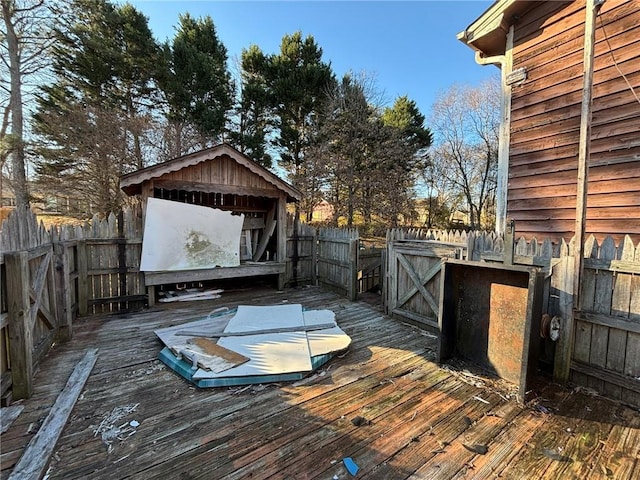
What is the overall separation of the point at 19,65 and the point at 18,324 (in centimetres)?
1363

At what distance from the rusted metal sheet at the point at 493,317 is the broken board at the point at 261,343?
134cm

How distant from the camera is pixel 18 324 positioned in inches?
100

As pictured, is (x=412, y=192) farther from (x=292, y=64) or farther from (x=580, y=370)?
(x=580, y=370)

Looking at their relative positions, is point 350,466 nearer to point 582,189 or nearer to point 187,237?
point 582,189

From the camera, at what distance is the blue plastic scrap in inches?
71.6

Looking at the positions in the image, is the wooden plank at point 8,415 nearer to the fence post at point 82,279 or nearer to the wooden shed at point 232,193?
the fence post at point 82,279

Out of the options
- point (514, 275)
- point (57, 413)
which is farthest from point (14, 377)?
point (514, 275)

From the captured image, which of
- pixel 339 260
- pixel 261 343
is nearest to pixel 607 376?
pixel 261 343

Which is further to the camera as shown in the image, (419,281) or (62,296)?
(419,281)

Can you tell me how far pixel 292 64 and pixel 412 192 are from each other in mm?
9155

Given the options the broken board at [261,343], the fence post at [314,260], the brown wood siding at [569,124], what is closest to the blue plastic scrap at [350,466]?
the broken board at [261,343]

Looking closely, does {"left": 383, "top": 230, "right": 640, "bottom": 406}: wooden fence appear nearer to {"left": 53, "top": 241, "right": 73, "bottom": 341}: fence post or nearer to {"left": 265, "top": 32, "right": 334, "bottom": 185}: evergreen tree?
{"left": 53, "top": 241, "right": 73, "bottom": 341}: fence post

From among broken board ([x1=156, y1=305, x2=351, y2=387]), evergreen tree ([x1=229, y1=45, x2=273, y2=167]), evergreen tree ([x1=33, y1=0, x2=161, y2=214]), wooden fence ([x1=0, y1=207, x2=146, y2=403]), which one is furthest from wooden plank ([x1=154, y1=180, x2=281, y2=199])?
evergreen tree ([x1=229, y1=45, x2=273, y2=167])

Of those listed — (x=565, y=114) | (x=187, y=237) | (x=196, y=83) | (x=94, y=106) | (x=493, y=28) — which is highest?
(x=196, y=83)
